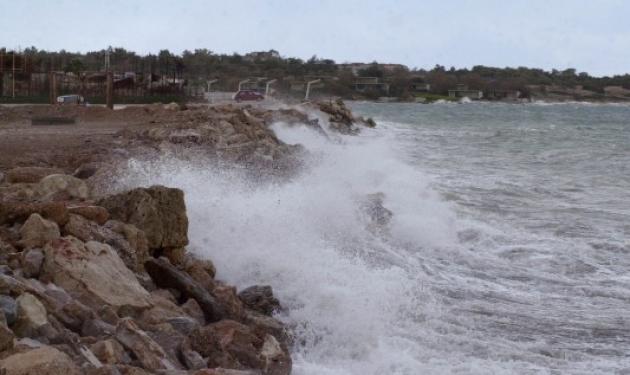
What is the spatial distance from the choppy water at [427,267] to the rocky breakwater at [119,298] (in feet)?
1.93

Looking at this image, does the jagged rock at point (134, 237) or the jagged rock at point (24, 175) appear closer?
the jagged rock at point (134, 237)

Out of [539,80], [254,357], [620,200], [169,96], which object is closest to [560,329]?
[254,357]

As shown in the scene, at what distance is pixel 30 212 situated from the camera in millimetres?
6160

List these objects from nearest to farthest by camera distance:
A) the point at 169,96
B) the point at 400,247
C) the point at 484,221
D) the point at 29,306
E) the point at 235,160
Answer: the point at 29,306, the point at 400,247, the point at 484,221, the point at 235,160, the point at 169,96

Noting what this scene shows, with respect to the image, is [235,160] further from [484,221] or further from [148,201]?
[148,201]

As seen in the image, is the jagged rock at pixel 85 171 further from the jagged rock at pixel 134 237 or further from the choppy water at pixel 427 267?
the jagged rock at pixel 134 237

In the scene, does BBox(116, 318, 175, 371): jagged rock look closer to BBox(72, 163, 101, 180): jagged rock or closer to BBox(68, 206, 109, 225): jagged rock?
BBox(68, 206, 109, 225): jagged rock

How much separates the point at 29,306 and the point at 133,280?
4.47 feet

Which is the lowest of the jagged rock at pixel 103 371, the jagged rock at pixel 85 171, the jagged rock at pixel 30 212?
the jagged rock at pixel 103 371

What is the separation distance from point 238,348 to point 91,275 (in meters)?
1.11

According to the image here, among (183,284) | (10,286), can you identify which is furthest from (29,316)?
(183,284)

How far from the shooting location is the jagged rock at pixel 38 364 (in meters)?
3.64

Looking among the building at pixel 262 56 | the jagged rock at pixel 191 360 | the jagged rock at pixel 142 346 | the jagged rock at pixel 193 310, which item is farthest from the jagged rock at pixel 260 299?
the building at pixel 262 56

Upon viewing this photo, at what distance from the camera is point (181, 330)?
541cm
